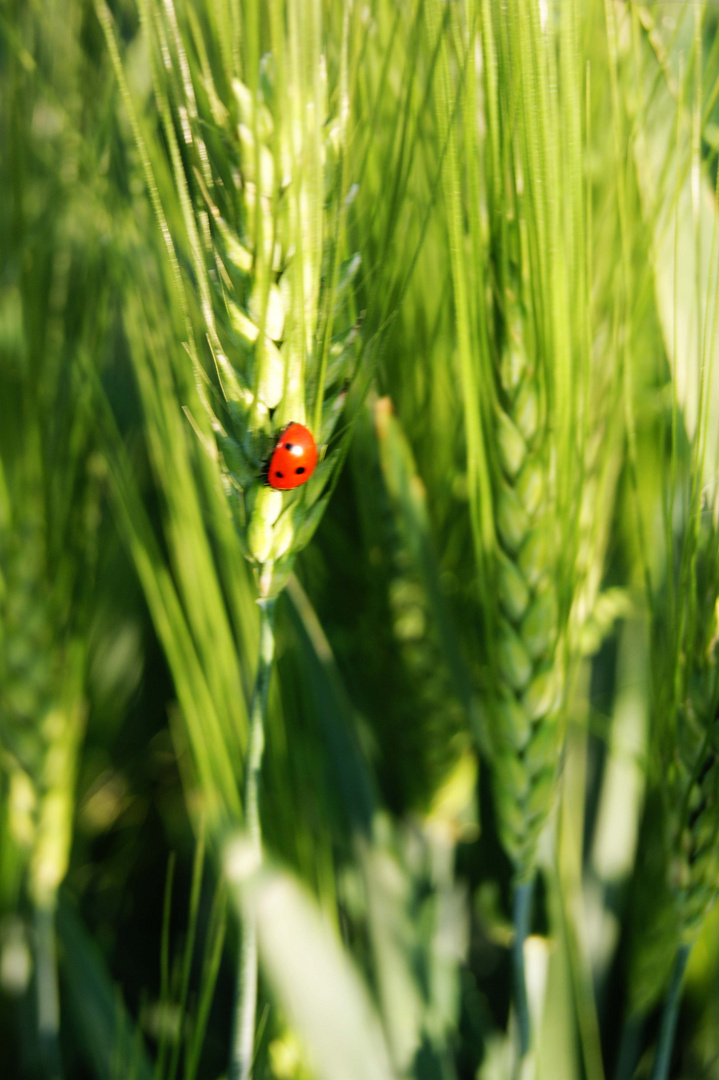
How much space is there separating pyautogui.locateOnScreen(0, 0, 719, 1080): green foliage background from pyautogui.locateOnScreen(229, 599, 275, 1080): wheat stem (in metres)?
0.02

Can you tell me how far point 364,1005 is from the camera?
1.01 ft

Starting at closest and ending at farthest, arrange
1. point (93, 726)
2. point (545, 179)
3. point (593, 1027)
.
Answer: point (545, 179) → point (593, 1027) → point (93, 726)

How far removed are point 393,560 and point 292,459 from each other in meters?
0.16

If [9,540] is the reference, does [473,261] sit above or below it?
above

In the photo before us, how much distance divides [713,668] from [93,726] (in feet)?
1.35

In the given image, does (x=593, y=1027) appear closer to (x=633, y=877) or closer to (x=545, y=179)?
(x=633, y=877)

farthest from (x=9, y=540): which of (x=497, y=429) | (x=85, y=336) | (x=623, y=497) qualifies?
(x=623, y=497)

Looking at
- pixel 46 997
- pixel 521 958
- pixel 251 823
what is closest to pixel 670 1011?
pixel 521 958

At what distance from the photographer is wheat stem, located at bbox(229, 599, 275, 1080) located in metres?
0.22

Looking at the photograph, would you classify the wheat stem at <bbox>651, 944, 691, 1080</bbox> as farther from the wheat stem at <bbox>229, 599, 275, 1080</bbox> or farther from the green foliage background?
the wheat stem at <bbox>229, 599, 275, 1080</bbox>

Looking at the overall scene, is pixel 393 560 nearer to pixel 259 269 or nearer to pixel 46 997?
pixel 259 269

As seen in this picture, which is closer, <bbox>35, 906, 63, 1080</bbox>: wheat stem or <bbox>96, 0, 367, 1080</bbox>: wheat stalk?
<bbox>96, 0, 367, 1080</bbox>: wheat stalk

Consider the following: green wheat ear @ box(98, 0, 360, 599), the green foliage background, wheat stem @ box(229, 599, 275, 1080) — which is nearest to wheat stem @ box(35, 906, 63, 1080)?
the green foliage background

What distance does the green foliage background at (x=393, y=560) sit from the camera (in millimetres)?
255
